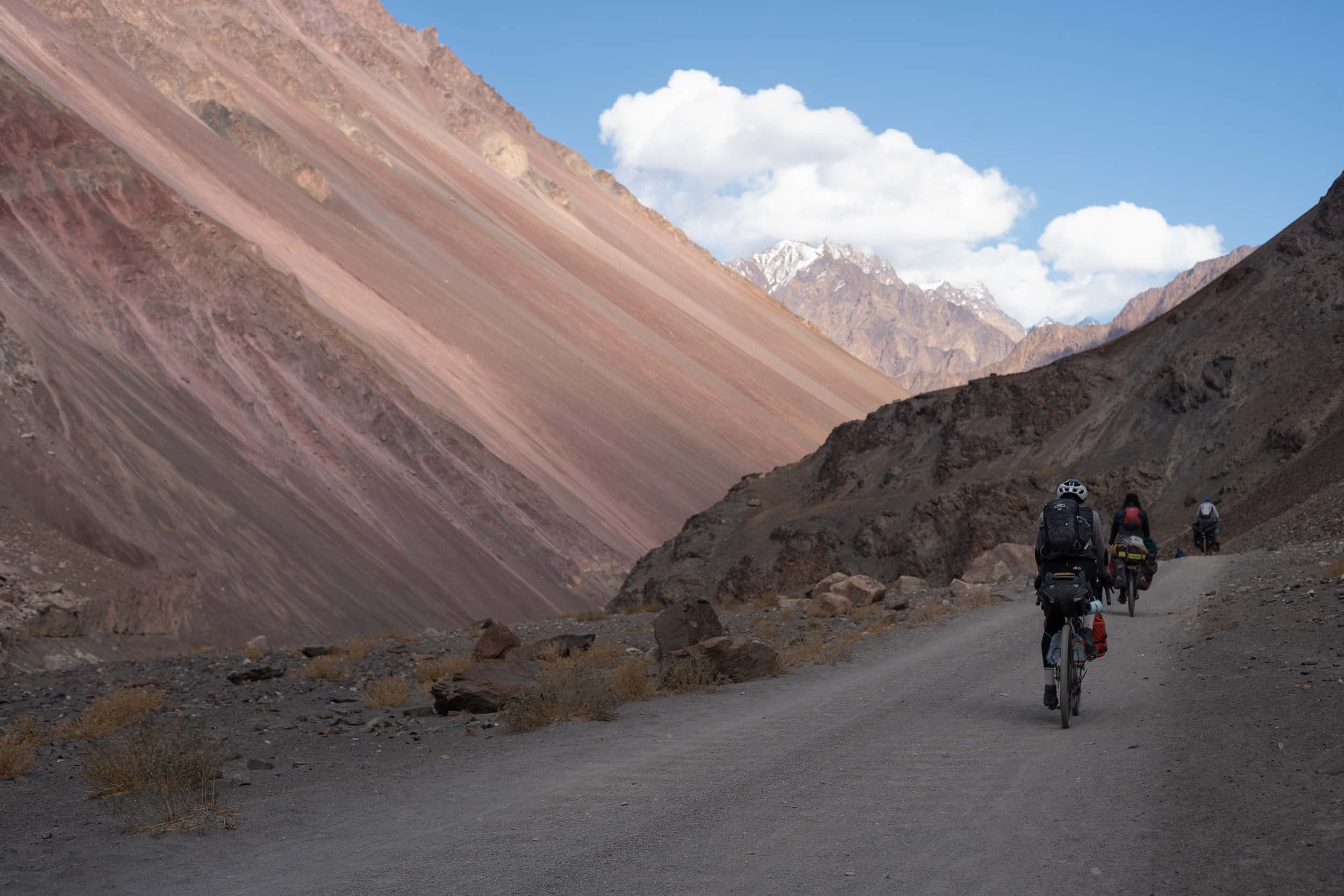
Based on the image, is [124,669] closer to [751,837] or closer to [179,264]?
[751,837]

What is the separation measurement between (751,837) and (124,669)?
1147 cm

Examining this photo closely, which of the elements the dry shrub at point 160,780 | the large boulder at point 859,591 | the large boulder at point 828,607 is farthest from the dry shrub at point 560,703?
the large boulder at point 859,591

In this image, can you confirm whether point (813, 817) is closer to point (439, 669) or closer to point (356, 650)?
point (439, 669)

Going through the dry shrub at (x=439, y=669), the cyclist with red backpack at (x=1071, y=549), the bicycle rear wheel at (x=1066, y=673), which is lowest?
the dry shrub at (x=439, y=669)

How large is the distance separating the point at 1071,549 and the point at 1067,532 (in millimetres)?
140

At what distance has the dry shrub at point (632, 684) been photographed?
11578mm

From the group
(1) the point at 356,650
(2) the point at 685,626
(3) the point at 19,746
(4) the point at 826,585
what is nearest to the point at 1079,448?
(4) the point at 826,585

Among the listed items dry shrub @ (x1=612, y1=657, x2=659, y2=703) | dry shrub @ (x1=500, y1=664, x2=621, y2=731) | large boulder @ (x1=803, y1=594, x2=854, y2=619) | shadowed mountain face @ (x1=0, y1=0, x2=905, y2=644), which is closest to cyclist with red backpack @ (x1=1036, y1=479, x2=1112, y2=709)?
dry shrub @ (x1=500, y1=664, x2=621, y2=731)

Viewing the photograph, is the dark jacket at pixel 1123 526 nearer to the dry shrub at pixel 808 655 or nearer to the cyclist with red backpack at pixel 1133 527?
the cyclist with red backpack at pixel 1133 527

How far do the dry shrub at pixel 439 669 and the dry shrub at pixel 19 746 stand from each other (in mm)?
4285

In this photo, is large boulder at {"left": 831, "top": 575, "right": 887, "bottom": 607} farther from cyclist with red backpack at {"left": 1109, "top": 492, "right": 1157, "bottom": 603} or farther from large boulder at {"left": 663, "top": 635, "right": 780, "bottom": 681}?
large boulder at {"left": 663, "top": 635, "right": 780, "bottom": 681}

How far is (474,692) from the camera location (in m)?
11.0

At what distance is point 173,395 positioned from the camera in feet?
124

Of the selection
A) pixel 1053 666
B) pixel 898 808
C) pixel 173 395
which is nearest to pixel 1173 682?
pixel 1053 666
